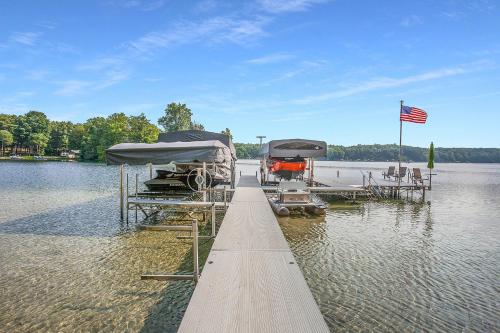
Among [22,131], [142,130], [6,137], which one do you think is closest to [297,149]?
[142,130]

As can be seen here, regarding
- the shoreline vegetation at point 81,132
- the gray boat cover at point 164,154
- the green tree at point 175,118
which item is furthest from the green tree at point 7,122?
the gray boat cover at point 164,154

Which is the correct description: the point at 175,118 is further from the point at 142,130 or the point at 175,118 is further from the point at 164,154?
the point at 164,154

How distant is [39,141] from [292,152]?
104778 millimetres

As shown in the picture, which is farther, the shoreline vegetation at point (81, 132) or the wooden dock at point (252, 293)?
the shoreline vegetation at point (81, 132)

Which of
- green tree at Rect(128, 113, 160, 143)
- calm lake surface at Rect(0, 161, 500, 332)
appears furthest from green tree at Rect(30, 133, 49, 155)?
calm lake surface at Rect(0, 161, 500, 332)

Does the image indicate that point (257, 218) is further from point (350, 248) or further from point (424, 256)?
point (424, 256)

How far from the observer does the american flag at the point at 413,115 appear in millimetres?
23812

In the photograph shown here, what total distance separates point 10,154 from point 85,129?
2682cm

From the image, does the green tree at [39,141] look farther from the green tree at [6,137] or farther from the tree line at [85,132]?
the green tree at [6,137]

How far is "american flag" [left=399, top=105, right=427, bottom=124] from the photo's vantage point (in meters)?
23.8

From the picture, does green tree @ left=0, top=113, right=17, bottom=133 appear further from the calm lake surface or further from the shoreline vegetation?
the calm lake surface

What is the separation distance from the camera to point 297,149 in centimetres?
2022

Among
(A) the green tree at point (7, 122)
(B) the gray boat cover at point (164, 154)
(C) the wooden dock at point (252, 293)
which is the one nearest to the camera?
(C) the wooden dock at point (252, 293)

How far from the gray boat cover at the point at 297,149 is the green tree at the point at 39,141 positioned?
10360 centimetres
